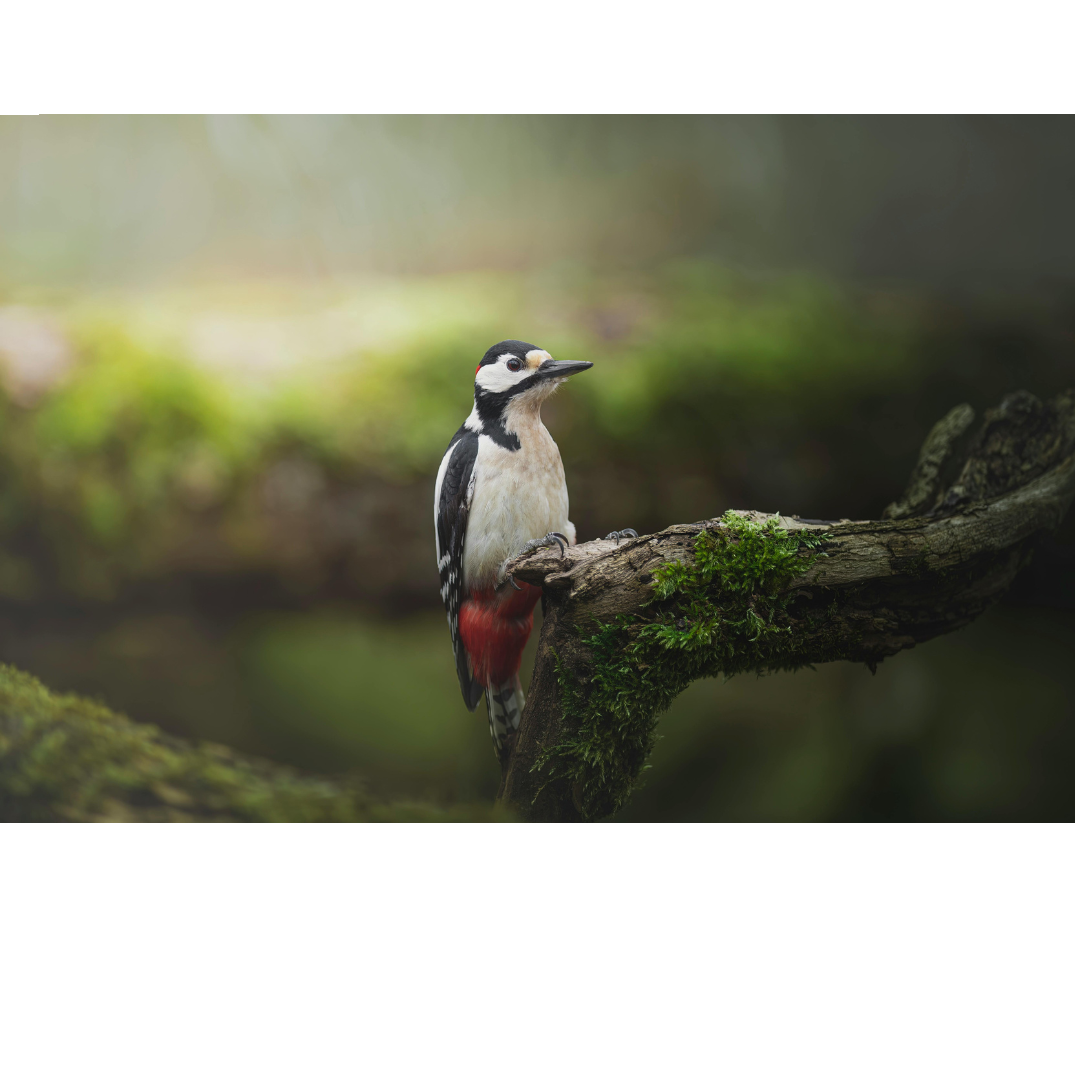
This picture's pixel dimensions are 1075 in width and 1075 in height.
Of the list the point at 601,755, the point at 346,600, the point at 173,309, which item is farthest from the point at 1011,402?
the point at 173,309

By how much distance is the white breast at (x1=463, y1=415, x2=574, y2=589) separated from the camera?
2.72m

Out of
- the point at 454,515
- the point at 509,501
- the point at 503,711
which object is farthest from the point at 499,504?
the point at 503,711

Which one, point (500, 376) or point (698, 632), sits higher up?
point (500, 376)

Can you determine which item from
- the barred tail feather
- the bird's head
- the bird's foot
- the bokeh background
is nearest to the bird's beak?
the bird's head

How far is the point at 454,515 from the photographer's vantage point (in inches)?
109

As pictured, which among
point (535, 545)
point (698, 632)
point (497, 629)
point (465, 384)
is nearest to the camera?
point (698, 632)

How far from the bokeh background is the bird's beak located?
0.98 ft

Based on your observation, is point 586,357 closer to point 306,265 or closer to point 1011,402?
point 306,265

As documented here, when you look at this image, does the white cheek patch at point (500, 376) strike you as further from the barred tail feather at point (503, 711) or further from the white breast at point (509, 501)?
the barred tail feather at point (503, 711)

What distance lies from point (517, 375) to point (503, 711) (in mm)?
1170

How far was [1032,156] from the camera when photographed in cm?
295

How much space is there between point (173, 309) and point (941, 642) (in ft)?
10.1

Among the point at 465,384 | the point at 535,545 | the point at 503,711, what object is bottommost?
the point at 503,711

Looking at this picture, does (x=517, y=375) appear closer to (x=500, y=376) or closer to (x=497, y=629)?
(x=500, y=376)
